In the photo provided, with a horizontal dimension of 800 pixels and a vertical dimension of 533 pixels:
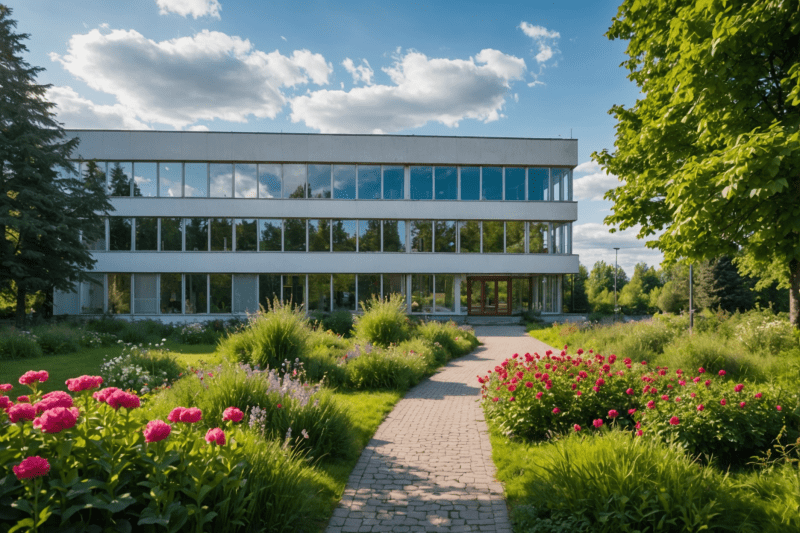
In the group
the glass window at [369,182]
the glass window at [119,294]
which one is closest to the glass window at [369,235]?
the glass window at [369,182]

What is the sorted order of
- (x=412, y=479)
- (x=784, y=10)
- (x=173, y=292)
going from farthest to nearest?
1. (x=173, y=292)
2. (x=784, y=10)
3. (x=412, y=479)

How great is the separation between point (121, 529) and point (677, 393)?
5765mm

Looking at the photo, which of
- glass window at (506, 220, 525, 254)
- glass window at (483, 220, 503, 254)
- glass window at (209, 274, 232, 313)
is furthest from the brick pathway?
glass window at (209, 274, 232, 313)

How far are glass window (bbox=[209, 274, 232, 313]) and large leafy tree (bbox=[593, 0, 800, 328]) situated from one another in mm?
21420

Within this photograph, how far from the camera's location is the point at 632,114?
955 cm

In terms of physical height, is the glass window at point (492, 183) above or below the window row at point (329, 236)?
above

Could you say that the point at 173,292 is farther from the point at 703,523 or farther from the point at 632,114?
the point at 703,523

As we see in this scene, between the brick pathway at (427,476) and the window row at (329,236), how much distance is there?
17459 mm

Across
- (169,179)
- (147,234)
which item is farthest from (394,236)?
(147,234)

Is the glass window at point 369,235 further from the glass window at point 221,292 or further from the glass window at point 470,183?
the glass window at point 221,292

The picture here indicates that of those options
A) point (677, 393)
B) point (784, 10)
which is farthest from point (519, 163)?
point (677, 393)

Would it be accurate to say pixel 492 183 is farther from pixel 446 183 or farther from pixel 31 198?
pixel 31 198

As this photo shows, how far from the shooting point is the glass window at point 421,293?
25.5 m

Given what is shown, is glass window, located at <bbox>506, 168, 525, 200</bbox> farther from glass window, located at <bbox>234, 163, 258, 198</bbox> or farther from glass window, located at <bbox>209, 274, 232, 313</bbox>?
glass window, located at <bbox>209, 274, 232, 313</bbox>
